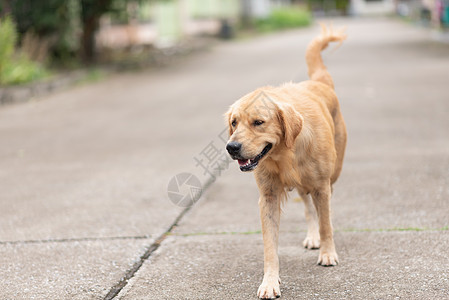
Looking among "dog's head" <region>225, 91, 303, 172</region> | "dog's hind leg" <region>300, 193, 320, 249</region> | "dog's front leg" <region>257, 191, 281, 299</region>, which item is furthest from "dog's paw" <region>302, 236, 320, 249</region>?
"dog's head" <region>225, 91, 303, 172</region>

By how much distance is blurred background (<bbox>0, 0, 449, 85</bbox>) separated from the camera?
1526 cm

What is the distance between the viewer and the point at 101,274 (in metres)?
4.09

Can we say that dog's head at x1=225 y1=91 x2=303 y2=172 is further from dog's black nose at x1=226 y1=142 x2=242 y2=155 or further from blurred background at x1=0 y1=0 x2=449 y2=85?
blurred background at x1=0 y1=0 x2=449 y2=85

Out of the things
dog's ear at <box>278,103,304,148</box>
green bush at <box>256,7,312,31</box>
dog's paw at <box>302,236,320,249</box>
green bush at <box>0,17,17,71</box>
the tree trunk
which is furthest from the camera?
green bush at <box>256,7,312,31</box>

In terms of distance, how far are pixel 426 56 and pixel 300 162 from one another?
1514cm

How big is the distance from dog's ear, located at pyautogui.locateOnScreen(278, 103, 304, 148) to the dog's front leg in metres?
0.44

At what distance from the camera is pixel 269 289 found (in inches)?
140

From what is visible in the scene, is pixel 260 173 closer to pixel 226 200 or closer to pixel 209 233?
pixel 209 233

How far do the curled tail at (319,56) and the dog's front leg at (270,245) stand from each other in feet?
4.55

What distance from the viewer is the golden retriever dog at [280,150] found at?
11.5 feet

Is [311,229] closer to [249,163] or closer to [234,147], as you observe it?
[249,163]

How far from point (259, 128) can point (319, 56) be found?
163 cm

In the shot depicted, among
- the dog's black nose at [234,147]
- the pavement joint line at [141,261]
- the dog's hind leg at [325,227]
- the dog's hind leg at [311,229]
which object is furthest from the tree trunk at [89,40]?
the dog's black nose at [234,147]

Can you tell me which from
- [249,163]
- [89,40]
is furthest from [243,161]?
[89,40]
